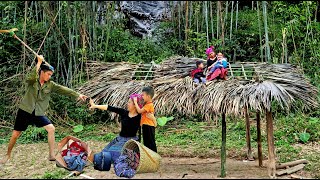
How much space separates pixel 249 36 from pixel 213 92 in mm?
7307

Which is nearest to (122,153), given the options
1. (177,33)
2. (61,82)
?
(61,82)

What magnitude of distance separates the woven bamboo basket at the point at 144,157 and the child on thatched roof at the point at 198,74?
3.73 ft

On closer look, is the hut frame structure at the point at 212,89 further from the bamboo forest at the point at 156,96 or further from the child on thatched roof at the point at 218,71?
the child on thatched roof at the point at 218,71

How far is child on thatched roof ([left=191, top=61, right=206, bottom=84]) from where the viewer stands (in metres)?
5.73

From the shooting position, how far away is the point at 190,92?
535 centimetres

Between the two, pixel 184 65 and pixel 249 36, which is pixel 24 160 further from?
pixel 249 36

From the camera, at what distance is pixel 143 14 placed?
12.7m

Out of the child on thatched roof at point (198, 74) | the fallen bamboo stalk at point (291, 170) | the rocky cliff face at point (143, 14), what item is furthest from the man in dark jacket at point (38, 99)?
the rocky cliff face at point (143, 14)

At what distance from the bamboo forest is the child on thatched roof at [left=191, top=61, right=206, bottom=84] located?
18 millimetres

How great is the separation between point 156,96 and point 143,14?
7496 millimetres

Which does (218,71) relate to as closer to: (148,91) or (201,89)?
(201,89)

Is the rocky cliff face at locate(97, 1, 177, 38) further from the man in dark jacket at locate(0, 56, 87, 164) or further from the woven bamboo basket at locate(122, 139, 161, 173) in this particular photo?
the woven bamboo basket at locate(122, 139, 161, 173)

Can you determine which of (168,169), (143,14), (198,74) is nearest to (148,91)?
(198,74)

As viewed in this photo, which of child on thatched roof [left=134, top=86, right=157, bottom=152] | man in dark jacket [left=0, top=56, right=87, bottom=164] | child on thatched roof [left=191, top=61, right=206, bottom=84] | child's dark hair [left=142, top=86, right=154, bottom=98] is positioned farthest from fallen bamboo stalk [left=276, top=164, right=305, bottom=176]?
man in dark jacket [left=0, top=56, right=87, bottom=164]
